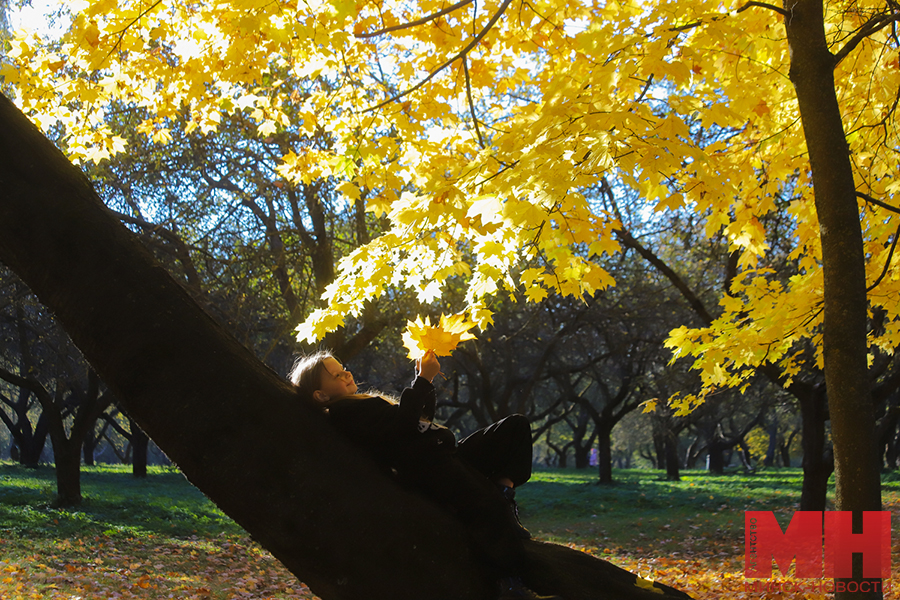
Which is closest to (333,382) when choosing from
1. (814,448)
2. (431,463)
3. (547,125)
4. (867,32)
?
(431,463)

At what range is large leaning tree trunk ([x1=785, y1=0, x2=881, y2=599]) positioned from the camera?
3416 mm

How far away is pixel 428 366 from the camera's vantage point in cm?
282

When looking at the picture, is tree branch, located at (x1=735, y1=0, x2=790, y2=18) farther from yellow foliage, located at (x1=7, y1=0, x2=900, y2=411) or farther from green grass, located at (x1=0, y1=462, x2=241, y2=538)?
green grass, located at (x1=0, y1=462, x2=241, y2=538)

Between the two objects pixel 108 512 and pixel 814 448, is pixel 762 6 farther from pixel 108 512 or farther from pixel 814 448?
pixel 108 512

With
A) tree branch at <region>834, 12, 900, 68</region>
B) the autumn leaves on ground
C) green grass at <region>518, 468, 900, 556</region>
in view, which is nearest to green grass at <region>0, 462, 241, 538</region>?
the autumn leaves on ground

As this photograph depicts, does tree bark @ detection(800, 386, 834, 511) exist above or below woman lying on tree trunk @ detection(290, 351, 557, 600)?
below

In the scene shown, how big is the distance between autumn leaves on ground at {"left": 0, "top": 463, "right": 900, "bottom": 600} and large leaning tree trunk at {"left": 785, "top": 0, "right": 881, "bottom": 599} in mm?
2737

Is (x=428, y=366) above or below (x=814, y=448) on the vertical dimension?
above

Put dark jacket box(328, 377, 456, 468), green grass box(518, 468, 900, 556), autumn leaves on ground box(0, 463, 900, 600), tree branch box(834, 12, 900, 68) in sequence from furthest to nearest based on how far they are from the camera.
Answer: green grass box(518, 468, 900, 556) < autumn leaves on ground box(0, 463, 900, 600) < tree branch box(834, 12, 900, 68) < dark jacket box(328, 377, 456, 468)

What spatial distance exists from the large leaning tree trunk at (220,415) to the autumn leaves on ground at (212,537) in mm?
4676

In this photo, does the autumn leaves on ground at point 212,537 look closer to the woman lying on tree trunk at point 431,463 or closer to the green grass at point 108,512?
the green grass at point 108,512

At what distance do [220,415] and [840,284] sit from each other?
3.18 metres

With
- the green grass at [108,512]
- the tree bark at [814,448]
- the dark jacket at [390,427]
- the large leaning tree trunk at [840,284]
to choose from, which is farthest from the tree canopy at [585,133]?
the green grass at [108,512]

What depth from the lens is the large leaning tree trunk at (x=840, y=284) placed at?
11.2 ft
